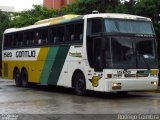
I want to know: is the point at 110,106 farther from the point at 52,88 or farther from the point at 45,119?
the point at 52,88

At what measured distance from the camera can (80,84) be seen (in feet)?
65.8

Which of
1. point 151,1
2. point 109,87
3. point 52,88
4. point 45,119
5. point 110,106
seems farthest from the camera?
point 151,1

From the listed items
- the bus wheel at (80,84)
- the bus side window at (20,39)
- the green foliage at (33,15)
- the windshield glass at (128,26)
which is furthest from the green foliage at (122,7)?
the bus wheel at (80,84)

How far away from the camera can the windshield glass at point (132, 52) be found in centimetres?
1834

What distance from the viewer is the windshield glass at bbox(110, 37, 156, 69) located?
18.3 m

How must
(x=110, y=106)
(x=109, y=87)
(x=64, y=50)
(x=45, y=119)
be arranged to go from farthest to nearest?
(x=64, y=50) < (x=109, y=87) < (x=110, y=106) < (x=45, y=119)

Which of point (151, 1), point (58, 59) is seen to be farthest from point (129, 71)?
point (151, 1)

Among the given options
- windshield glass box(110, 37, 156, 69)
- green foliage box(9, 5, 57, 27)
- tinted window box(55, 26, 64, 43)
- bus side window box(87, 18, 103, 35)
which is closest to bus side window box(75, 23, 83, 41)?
bus side window box(87, 18, 103, 35)

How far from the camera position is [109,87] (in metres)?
18.1

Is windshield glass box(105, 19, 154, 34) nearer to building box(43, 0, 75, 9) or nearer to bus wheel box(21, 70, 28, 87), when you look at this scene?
bus wheel box(21, 70, 28, 87)

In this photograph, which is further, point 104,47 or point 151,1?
point 151,1

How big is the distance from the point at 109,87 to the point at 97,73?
0.92m

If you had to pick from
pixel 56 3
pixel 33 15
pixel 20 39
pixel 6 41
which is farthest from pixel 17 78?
pixel 56 3

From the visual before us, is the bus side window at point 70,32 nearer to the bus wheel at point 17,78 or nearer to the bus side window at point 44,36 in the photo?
the bus side window at point 44,36
